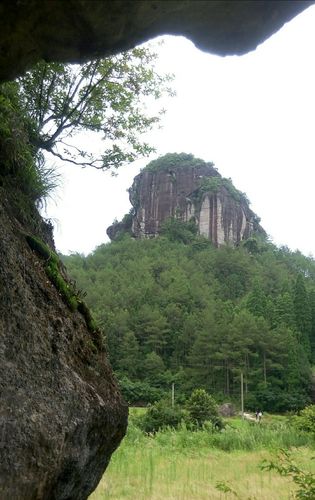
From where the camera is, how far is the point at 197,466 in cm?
1110

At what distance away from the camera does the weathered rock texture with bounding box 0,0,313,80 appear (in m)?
2.29

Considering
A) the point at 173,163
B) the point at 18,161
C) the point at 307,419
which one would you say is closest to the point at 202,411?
the point at 307,419

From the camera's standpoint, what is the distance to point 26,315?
11.7 feet

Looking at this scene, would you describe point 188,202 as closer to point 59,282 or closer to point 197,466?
point 197,466

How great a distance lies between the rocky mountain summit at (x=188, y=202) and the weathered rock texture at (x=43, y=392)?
10033cm

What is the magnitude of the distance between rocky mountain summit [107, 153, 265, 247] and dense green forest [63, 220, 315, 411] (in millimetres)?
9188

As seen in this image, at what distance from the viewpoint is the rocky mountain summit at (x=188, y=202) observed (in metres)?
106

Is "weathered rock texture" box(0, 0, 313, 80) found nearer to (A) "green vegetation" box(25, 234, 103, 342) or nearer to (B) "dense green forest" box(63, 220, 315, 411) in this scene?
(A) "green vegetation" box(25, 234, 103, 342)

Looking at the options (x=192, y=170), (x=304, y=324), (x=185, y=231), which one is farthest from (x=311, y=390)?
(x=192, y=170)

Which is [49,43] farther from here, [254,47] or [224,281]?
[224,281]

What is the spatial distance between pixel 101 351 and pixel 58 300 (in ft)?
2.98

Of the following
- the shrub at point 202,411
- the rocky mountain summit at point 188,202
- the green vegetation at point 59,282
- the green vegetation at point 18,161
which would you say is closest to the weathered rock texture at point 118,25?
the green vegetation at point 18,161

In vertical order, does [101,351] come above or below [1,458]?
above

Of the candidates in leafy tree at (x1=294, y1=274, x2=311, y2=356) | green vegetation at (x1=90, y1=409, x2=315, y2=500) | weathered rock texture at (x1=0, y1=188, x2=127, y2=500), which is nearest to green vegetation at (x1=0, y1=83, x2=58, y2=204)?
weathered rock texture at (x1=0, y1=188, x2=127, y2=500)
